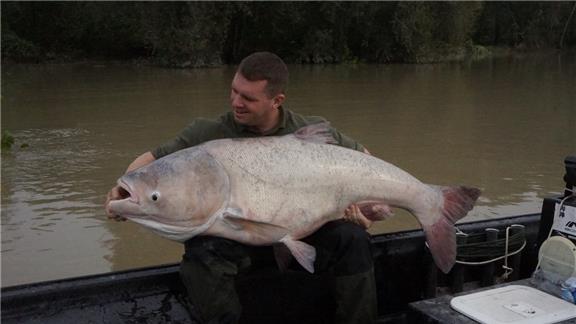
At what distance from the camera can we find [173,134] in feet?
37.3

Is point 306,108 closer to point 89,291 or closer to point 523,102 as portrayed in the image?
point 523,102

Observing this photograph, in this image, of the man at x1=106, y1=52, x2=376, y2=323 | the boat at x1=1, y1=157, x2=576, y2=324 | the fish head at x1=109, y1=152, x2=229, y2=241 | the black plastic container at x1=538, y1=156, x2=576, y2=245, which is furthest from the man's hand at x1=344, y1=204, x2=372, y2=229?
the black plastic container at x1=538, y1=156, x2=576, y2=245

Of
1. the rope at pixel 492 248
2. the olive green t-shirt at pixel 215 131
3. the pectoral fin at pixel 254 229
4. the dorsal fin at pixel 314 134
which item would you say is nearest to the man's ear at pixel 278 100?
the olive green t-shirt at pixel 215 131

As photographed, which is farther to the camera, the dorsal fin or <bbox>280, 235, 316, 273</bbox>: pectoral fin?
the dorsal fin

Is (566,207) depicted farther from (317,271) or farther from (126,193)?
(126,193)

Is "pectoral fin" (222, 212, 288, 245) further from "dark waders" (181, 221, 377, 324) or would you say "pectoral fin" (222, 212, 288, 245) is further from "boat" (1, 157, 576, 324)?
"boat" (1, 157, 576, 324)

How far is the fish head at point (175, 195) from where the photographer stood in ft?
8.34

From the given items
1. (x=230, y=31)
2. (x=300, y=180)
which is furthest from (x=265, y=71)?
(x=230, y=31)

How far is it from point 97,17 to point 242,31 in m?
7.46

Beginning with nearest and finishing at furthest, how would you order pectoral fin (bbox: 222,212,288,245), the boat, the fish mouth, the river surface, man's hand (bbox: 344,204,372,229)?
the fish mouth < pectoral fin (bbox: 222,212,288,245) < the boat < man's hand (bbox: 344,204,372,229) < the river surface

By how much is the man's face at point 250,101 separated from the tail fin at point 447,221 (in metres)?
0.95

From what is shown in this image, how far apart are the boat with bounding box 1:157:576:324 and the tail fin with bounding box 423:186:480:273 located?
13.9 inches

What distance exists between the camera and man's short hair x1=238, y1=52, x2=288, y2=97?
3090 mm

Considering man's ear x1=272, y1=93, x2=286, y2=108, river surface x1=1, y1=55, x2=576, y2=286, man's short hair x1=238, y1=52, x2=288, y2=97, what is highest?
man's short hair x1=238, y1=52, x2=288, y2=97
